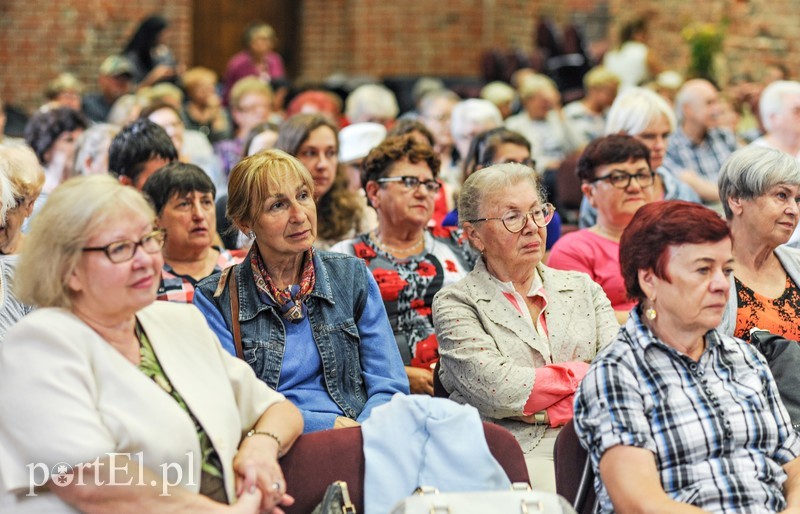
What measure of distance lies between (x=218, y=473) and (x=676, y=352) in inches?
40.9

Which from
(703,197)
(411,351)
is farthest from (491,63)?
(411,351)

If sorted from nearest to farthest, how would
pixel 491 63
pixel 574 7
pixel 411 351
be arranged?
pixel 411 351
pixel 491 63
pixel 574 7

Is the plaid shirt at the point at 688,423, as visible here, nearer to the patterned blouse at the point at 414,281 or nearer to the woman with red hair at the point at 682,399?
the woman with red hair at the point at 682,399

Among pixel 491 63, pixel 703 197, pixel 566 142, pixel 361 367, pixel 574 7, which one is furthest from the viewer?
pixel 574 7

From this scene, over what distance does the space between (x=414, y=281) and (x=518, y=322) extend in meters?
0.66

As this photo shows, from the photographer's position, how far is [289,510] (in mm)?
2420

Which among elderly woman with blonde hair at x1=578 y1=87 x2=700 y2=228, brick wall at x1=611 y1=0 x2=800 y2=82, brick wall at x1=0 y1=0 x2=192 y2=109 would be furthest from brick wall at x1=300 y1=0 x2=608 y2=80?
elderly woman with blonde hair at x1=578 y1=87 x2=700 y2=228

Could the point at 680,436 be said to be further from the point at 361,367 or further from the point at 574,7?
the point at 574,7

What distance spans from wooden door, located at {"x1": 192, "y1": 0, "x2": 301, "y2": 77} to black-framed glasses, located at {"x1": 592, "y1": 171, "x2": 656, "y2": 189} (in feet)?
30.0

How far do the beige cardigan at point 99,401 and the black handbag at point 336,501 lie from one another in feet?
0.63

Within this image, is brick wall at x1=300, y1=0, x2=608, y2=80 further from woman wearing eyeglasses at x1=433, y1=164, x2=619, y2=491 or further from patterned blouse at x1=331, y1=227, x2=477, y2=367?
woman wearing eyeglasses at x1=433, y1=164, x2=619, y2=491

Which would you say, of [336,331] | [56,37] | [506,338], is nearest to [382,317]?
[336,331]

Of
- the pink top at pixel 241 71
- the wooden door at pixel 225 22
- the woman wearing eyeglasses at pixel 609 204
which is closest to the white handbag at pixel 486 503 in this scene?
the woman wearing eyeglasses at pixel 609 204

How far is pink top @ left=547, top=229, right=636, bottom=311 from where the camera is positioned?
3.87 metres
